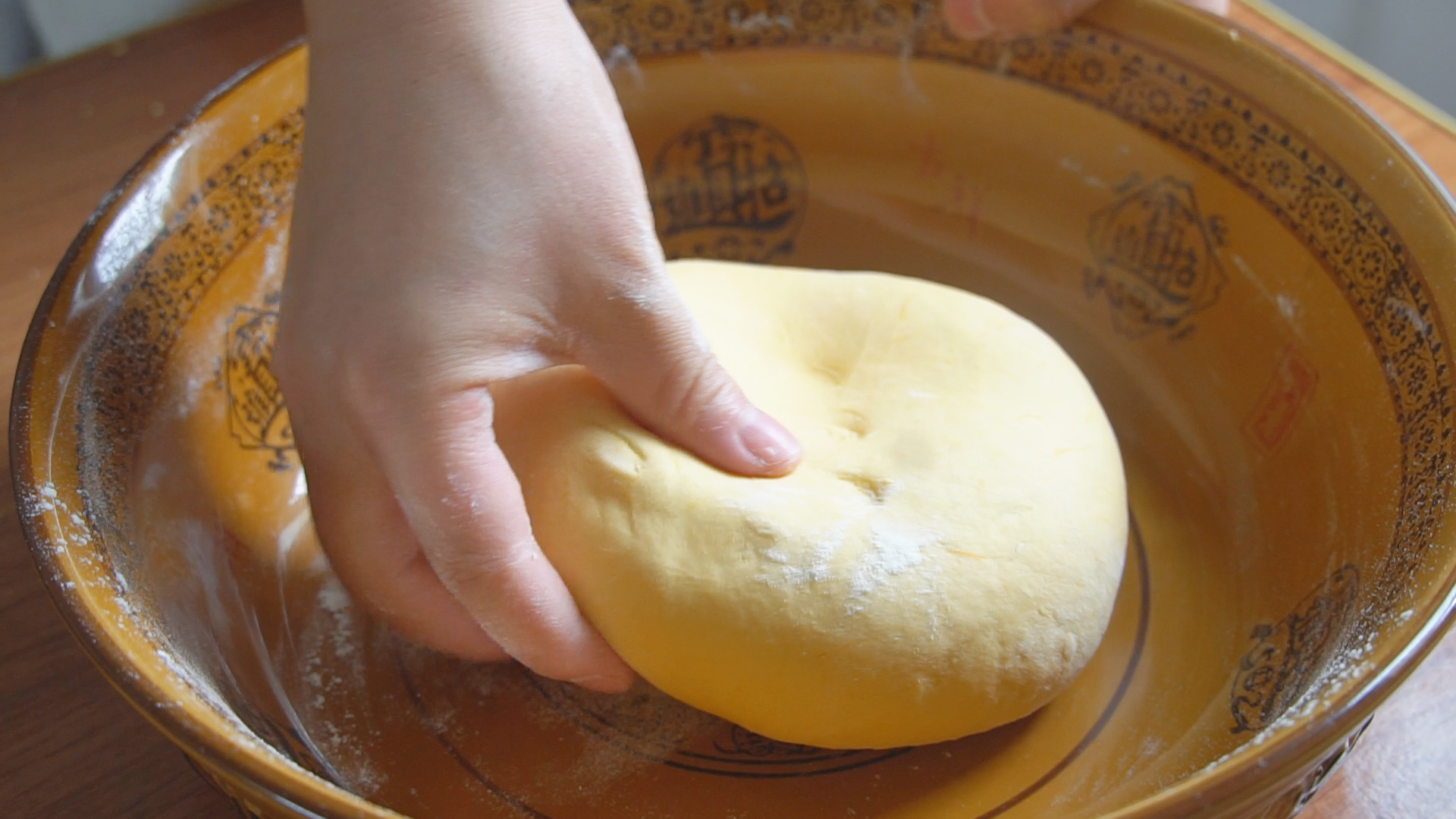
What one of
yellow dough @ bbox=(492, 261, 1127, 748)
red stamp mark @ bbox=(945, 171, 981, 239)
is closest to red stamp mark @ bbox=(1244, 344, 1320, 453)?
yellow dough @ bbox=(492, 261, 1127, 748)

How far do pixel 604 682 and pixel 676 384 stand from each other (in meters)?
0.24

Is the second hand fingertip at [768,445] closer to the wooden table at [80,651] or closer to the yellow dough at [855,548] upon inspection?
the yellow dough at [855,548]

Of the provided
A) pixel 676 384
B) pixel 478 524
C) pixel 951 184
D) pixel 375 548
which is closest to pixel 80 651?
pixel 375 548

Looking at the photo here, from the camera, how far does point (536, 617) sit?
0.75m

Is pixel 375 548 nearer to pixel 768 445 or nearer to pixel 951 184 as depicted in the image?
pixel 768 445

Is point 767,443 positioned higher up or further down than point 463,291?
further down

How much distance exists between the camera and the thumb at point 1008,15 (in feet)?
3.56

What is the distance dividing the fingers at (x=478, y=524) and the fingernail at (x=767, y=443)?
170 millimetres

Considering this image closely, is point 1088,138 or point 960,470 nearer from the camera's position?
point 960,470

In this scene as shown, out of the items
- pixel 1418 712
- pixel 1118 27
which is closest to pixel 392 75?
pixel 1118 27

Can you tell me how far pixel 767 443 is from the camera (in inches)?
31.3

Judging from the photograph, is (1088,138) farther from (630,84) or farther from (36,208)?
(36,208)

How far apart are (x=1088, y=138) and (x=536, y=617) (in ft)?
2.58

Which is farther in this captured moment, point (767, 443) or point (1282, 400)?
point (1282, 400)
